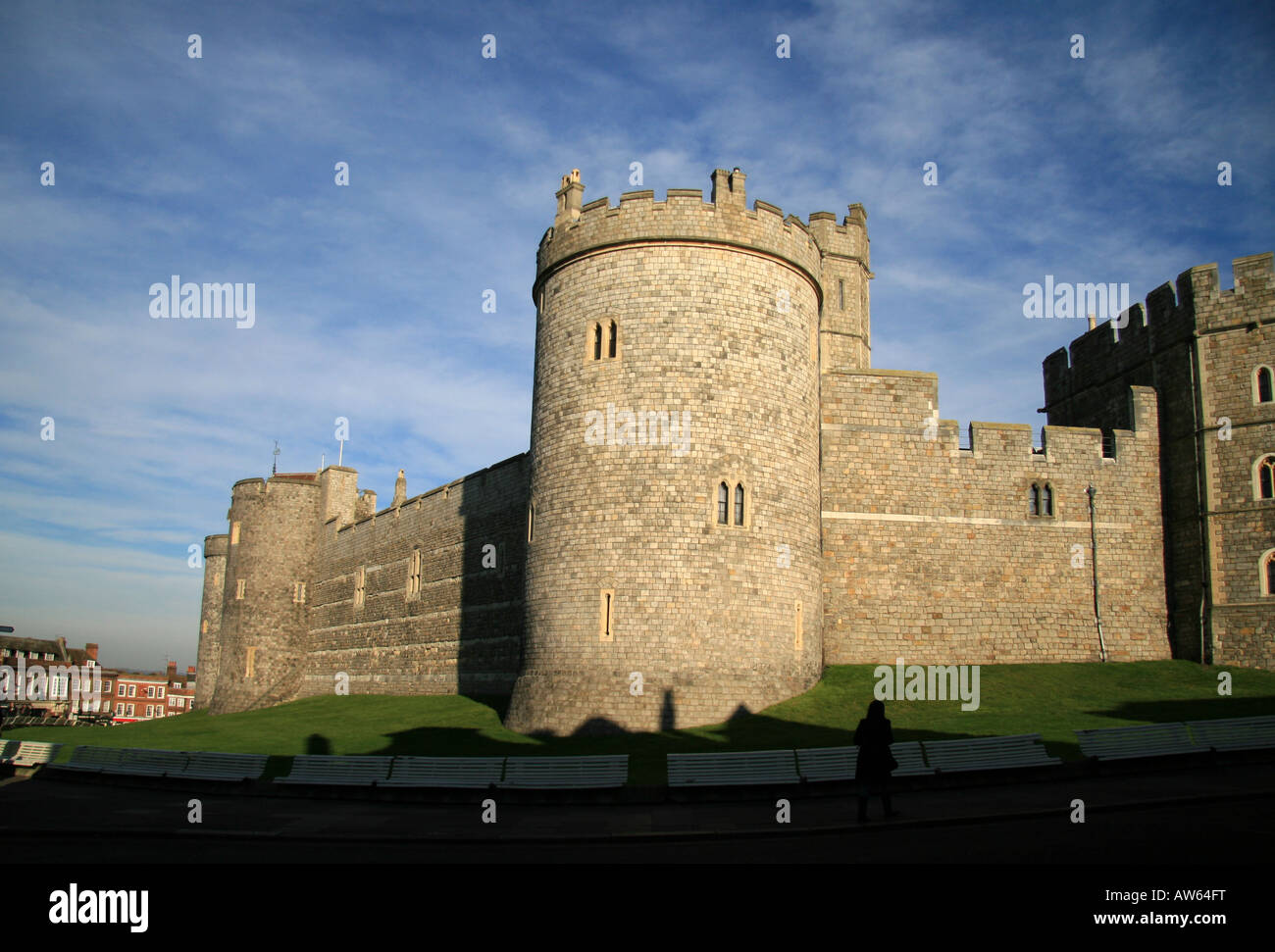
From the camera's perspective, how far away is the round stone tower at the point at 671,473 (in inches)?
781

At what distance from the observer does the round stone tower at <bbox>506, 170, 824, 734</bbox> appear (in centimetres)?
1984

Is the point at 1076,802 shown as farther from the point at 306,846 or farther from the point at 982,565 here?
the point at 982,565

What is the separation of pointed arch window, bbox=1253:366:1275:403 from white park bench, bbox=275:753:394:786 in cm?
2137

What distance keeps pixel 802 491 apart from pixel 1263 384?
1166 cm

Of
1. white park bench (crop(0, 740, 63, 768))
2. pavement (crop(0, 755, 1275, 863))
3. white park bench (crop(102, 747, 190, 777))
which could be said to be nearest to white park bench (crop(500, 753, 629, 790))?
pavement (crop(0, 755, 1275, 863))

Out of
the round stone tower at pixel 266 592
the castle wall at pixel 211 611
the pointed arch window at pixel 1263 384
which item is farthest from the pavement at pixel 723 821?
the castle wall at pixel 211 611

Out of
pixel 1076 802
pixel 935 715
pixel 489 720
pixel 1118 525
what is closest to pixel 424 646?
pixel 489 720

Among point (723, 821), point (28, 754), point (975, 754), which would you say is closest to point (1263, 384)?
point (975, 754)

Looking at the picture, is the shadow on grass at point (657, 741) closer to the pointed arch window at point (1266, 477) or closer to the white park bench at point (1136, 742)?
the white park bench at point (1136, 742)

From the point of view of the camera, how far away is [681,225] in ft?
70.8

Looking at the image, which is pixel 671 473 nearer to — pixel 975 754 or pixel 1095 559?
pixel 975 754

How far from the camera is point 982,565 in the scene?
81.1 ft

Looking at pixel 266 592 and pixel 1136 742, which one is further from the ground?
pixel 266 592
